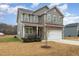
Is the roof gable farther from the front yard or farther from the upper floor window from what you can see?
the front yard

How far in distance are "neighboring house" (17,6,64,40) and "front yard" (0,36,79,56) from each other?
0.41 ft

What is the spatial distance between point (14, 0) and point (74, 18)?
2.87ft

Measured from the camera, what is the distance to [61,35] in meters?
2.67

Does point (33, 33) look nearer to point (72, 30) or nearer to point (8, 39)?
point (8, 39)

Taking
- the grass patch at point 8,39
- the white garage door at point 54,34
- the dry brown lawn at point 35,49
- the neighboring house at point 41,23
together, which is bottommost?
the dry brown lawn at point 35,49

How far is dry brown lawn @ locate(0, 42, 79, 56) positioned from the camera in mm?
2574

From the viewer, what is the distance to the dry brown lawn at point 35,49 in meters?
2.57

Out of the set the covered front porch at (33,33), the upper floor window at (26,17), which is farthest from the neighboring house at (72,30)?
the upper floor window at (26,17)

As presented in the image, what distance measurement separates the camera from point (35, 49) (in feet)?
8.52

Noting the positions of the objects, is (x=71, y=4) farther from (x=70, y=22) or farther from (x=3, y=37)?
(x=3, y=37)

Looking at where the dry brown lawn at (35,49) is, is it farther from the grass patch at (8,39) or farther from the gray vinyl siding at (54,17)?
the gray vinyl siding at (54,17)

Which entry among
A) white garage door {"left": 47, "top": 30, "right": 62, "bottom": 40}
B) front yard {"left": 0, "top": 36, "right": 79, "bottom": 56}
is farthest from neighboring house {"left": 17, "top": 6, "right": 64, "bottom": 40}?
front yard {"left": 0, "top": 36, "right": 79, "bottom": 56}

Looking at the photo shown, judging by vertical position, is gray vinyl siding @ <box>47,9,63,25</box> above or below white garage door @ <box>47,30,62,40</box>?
above

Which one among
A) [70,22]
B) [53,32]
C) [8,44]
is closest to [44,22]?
[53,32]
